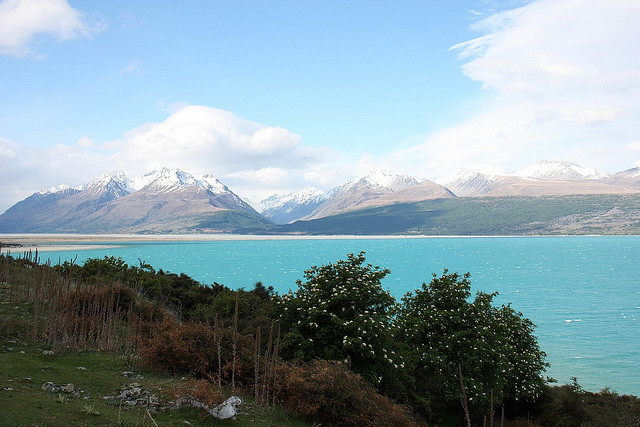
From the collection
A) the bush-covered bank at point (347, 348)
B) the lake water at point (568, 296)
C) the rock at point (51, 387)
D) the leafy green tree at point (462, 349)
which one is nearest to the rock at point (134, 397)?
the rock at point (51, 387)

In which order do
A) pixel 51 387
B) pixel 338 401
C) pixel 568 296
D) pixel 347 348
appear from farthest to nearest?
pixel 568 296 < pixel 347 348 < pixel 338 401 < pixel 51 387

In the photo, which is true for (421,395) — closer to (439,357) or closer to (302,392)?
(439,357)

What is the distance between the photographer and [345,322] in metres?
14.2

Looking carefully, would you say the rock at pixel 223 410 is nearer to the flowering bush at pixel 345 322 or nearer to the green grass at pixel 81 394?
the green grass at pixel 81 394

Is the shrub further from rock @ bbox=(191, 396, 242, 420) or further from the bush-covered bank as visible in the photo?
rock @ bbox=(191, 396, 242, 420)

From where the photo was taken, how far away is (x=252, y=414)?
9.46m

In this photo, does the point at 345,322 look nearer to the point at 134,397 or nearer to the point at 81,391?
the point at 134,397

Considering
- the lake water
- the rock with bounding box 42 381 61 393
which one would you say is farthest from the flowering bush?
the lake water

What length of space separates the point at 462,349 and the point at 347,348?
6498 mm

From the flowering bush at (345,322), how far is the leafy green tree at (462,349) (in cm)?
332

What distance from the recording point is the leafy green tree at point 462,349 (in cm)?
1716

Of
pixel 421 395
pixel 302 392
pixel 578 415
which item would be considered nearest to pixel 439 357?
pixel 421 395

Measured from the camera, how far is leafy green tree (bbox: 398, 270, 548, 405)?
17.2 meters

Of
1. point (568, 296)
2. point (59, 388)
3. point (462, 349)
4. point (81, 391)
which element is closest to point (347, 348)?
point (462, 349)
